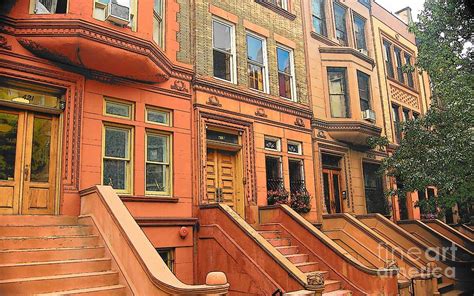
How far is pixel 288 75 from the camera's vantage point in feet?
48.9

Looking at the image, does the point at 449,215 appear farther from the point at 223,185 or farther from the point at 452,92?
the point at 223,185

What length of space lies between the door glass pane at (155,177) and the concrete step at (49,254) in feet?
9.69

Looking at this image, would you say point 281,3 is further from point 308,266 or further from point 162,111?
point 308,266

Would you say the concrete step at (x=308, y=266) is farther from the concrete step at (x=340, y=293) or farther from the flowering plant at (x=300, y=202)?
the flowering plant at (x=300, y=202)

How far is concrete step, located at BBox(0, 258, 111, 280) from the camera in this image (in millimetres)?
6254

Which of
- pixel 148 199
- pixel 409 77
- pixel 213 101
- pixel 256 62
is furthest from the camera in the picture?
pixel 409 77

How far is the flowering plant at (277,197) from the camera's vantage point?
12.8m

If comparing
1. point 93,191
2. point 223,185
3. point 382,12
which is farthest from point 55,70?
point 382,12

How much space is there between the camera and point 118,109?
1005cm

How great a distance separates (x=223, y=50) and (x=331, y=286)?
779cm

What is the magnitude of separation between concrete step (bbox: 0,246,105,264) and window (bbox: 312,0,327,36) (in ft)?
43.2

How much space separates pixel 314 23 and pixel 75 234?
43.2 ft

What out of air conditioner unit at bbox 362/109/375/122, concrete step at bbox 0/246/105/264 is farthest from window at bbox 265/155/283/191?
concrete step at bbox 0/246/105/264

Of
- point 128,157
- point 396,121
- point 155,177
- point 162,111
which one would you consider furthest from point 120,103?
point 396,121
